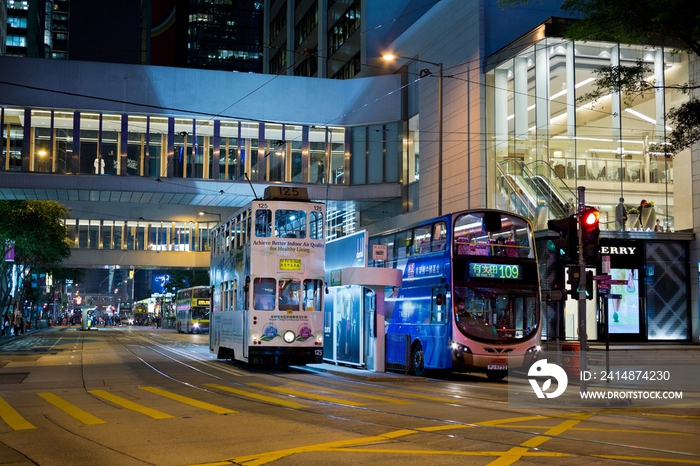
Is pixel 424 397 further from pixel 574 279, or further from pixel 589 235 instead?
pixel 589 235

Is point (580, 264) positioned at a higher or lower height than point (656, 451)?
higher

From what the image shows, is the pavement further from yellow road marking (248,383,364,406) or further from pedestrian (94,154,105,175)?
pedestrian (94,154,105,175)

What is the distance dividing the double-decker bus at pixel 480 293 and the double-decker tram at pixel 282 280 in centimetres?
356

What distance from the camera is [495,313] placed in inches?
859

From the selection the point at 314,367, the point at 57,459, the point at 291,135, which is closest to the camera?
the point at 57,459

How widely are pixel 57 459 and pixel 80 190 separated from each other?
35.8 m

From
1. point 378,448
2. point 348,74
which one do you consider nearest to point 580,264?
point 378,448

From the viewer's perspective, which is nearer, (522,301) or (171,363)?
(522,301)

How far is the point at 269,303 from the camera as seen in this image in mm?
23906

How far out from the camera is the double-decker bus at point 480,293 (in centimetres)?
2145

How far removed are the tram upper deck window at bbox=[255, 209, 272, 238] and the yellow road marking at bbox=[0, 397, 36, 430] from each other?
999 cm

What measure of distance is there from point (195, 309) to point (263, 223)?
43054 millimetres

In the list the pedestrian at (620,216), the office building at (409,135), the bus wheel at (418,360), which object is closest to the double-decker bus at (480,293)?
the bus wheel at (418,360)

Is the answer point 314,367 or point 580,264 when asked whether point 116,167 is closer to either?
point 314,367
